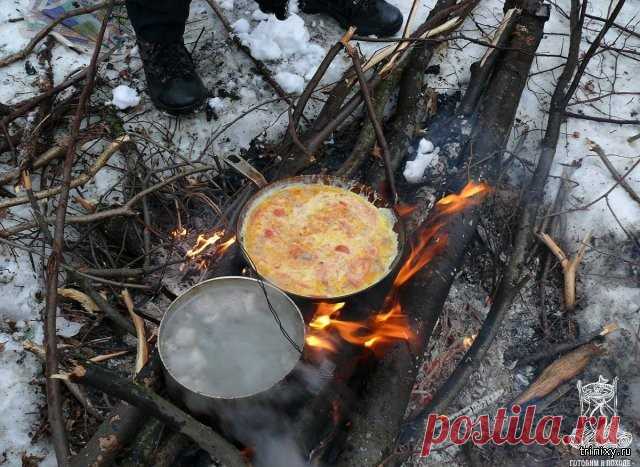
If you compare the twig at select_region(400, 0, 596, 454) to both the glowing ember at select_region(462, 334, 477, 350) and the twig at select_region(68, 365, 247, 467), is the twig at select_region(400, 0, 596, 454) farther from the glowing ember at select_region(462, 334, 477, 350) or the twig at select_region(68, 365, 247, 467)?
the twig at select_region(68, 365, 247, 467)

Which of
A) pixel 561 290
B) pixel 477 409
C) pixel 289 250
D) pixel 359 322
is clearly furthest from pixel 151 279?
pixel 561 290

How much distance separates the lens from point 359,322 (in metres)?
2.65

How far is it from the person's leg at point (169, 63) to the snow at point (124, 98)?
15 centimetres

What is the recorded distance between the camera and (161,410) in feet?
6.69

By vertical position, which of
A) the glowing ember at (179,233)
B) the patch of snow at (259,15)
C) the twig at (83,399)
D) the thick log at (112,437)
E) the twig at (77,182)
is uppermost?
the patch of snow at (259,15)

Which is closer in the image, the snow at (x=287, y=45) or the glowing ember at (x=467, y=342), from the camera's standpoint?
the glowing ember at (x=467, y=342)

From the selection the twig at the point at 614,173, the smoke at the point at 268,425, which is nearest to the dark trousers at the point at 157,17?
the smoke at the point at 268,425

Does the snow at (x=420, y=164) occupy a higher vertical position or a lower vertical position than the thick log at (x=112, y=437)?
higher

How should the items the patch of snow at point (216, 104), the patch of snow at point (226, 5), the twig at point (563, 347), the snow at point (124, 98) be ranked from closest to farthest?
the twig at point (563, 347)
the snow at point (124, 98)
the patch of snow at point (216, 104)
the patch of snow at point (226, 5)

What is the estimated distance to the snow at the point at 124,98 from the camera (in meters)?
4.04

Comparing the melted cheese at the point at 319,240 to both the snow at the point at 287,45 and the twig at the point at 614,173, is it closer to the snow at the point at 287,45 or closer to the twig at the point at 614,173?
the snow at the point at 287,45

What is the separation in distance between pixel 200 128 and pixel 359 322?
7.49 feet

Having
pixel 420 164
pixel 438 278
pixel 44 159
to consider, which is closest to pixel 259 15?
pixel 420 164

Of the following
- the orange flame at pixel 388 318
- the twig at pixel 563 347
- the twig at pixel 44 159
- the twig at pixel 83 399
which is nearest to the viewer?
the orange flame at pixel 388 318
